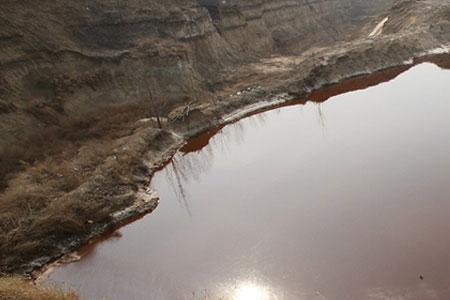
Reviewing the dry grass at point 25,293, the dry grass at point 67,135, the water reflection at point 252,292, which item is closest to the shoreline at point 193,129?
the dry grass at point 25,293

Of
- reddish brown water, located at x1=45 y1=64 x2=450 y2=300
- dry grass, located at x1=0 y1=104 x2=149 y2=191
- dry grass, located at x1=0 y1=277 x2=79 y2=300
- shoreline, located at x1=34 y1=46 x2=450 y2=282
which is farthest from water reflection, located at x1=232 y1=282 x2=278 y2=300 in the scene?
A: dry grass, located at x1=0 y1=104 x2=149 y2=191

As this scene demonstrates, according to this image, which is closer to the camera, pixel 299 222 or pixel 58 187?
pixel 299 222

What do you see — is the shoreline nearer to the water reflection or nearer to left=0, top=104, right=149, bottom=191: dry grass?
left=0, top=104, right=149, bottom=191: dry grass

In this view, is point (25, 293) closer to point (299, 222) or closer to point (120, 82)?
point (299, 222)

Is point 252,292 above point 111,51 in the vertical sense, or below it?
below

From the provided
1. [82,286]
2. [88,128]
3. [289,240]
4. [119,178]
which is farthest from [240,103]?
[82,286]

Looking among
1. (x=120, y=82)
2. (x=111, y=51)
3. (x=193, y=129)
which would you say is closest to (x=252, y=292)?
(x=193, y=129)
